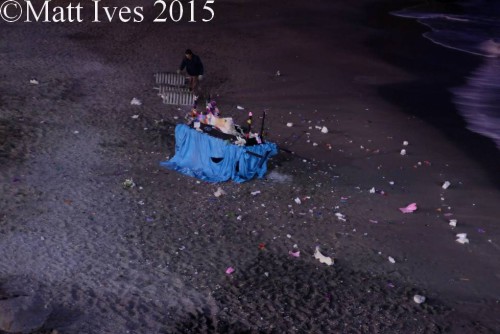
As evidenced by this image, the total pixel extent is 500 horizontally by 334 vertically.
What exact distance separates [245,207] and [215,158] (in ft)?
5.06

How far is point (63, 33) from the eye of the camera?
19516 mm

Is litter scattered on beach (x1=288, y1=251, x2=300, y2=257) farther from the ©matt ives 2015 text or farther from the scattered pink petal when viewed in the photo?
the ©matt ives 2015 text

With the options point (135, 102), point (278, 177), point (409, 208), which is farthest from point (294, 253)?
point (135, 102)

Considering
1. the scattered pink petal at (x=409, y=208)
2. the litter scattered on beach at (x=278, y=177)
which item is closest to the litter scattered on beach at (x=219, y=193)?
the litter scattered on beach at (x=278, y=177)

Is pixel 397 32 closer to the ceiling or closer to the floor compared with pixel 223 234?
closer to the ceiling

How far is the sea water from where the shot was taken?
637 inches

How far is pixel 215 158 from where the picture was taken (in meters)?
11.2

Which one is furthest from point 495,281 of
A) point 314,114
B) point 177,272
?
point 314,114

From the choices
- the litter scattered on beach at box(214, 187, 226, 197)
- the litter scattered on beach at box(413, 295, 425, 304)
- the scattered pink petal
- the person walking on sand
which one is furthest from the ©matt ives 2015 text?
the litter scattered on beach at box(413, 295, 425, 304)

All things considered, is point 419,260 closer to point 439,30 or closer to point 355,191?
point 355,191

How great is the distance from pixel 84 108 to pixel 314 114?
547 cm

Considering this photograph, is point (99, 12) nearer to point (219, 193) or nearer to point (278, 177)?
point (278, 177)

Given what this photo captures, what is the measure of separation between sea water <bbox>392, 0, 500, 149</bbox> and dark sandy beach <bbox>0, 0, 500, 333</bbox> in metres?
0.78

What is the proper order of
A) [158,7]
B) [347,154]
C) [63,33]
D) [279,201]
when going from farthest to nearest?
1. [158,7]
2. [63,33]
3. [347,154]
4. [279,201]
